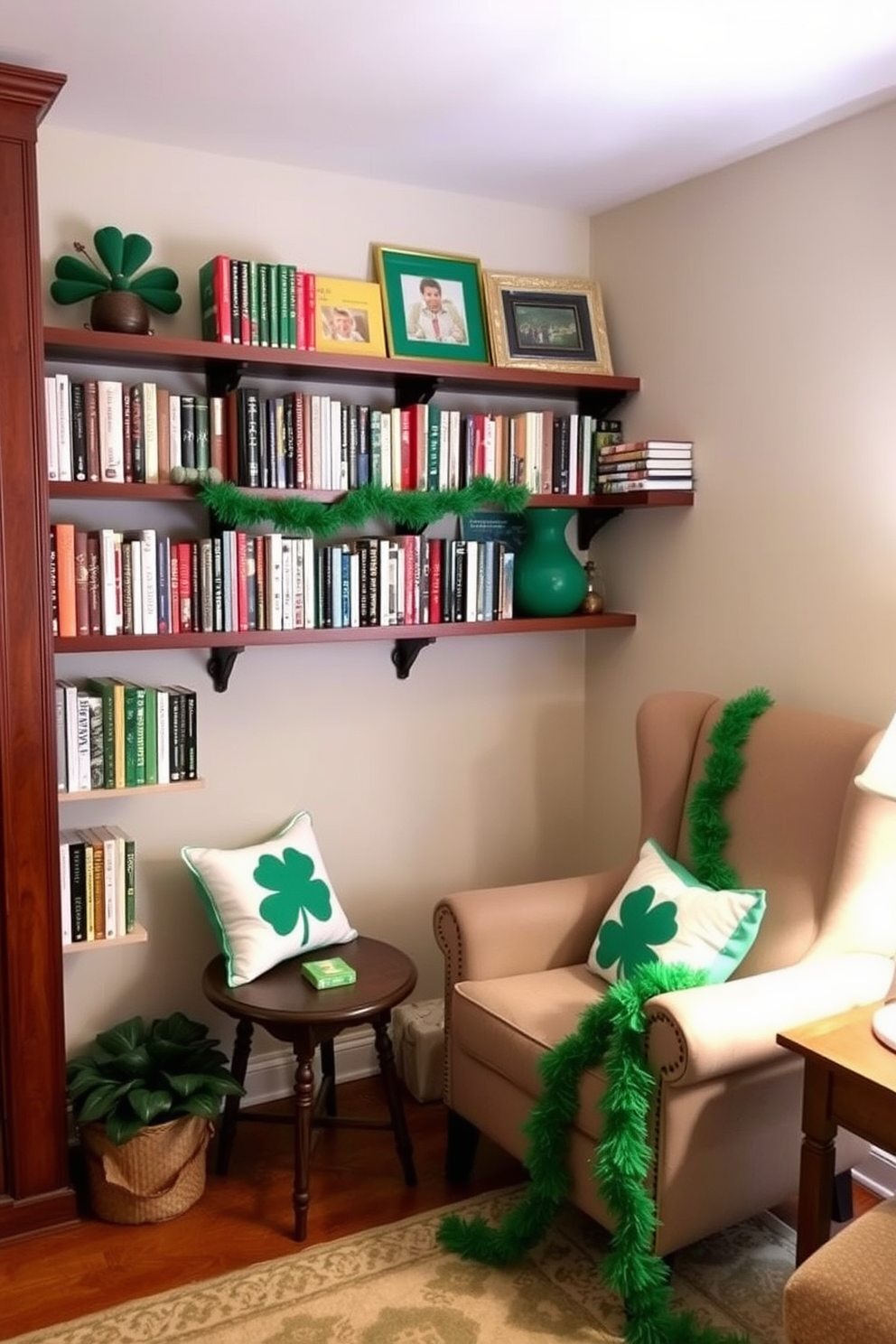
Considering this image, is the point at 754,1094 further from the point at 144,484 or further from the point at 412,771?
the point at 144,484

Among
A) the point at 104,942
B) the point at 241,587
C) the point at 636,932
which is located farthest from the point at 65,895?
the point at 636,932

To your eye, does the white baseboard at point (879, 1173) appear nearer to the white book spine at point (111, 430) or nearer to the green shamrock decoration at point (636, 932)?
the green shamrock decoration at point (636, 932)

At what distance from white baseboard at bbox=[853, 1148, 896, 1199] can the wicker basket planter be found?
150 cm

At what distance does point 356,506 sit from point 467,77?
0.95 meters

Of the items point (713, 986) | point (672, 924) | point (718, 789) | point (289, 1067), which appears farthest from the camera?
point (289, 1067)

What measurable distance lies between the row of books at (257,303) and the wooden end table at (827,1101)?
1869 millimetres

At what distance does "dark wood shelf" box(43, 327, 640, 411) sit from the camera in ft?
8.49

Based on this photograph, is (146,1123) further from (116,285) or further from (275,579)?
(116,285)

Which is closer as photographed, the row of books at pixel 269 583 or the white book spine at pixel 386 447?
the row of books at pixel 269 583

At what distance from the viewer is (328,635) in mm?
2840

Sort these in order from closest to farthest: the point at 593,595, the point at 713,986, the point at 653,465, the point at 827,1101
A: the point at 827,1101, the point at 713,986, the point at 653,465, the point at 593,595

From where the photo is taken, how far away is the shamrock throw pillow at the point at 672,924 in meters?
2.44

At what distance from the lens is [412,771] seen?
329cm

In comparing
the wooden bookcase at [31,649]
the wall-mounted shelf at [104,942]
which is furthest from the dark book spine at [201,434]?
the wall-mounted shelf at [104,942]
